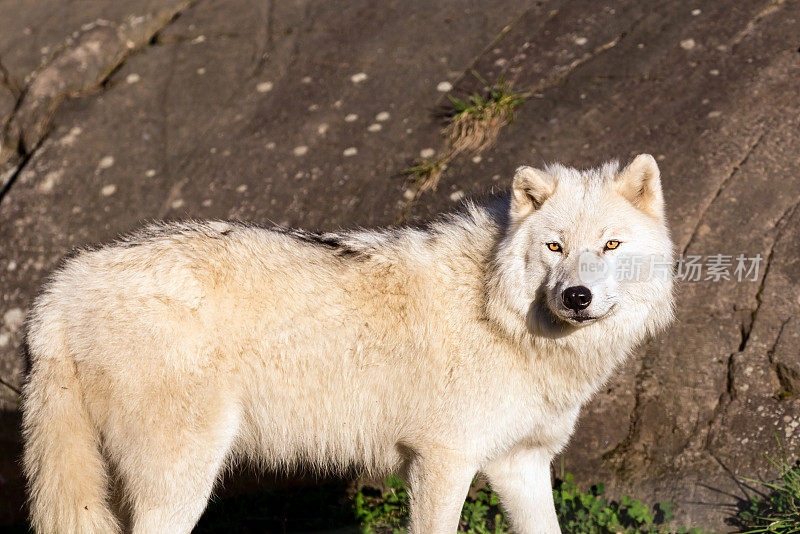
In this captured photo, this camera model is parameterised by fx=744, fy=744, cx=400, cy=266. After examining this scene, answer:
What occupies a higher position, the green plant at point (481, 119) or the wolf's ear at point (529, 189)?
the wolf's ear at point (529, 189)

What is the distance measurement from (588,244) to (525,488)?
4.79 ft

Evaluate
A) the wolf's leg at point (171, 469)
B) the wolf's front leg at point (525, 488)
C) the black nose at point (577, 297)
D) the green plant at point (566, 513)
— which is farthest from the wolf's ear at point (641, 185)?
the wolf's leg at point (171, 469)

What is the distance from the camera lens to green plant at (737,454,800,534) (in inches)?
166

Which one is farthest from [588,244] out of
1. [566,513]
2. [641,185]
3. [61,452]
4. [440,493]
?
[61,452]

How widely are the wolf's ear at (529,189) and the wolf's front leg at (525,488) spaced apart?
1.34 m

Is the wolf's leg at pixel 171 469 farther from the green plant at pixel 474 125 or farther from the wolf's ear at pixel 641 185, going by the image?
the green plant at pixel 474 125

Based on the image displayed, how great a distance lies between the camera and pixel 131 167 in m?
7.01

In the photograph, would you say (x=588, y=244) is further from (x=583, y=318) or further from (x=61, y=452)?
(x=61, y=452)

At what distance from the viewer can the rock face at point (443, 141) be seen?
5098mm

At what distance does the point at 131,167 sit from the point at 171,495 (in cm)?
420

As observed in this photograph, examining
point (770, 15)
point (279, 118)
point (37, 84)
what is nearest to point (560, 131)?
point (770, 15)

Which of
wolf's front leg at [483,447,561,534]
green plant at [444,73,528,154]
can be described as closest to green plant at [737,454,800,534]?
wolf's front leg at [483,447,561,534]

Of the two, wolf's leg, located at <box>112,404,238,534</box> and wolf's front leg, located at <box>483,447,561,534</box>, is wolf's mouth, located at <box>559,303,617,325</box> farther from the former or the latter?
wolf's leg, located at <box>112,404,238,534</box>

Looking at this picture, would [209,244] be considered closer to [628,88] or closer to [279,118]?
[279,118]
